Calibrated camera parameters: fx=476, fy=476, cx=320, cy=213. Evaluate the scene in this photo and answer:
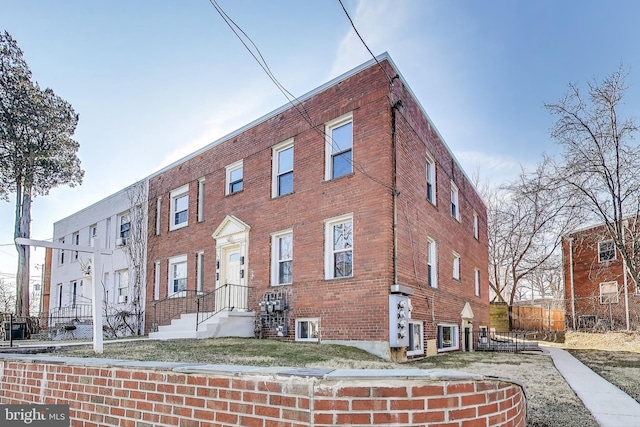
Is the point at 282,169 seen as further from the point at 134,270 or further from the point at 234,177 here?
the point at 134,270

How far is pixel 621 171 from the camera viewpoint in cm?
1645

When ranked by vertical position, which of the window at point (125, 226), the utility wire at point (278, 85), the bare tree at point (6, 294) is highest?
the utility wire at point (278, 85)

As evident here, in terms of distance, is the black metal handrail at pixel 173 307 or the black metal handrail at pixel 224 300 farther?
the black metal handrail at pixel 173 307

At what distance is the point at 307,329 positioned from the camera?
11.4 m

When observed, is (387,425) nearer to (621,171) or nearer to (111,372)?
(111,372)

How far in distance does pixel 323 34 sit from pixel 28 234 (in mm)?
19859

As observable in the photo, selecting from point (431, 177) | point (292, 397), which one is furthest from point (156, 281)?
point (292, 397)

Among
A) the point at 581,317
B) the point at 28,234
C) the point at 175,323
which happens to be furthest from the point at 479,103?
the point at 28,234

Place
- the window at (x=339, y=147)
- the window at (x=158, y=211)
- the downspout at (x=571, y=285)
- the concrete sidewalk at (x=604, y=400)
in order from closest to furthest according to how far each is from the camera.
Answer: the concrete sidewalk at (x=604, y=400), the window at (x=339, y=147), the window at (x=158, y=211), the downspout at (x=571, y=285)

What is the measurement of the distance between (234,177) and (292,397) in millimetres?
12321

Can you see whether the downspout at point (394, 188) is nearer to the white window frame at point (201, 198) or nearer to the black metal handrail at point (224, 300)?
the black metal handrail at point (224, 300)

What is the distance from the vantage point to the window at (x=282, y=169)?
500 inches

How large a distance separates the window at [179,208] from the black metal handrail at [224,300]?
322cm

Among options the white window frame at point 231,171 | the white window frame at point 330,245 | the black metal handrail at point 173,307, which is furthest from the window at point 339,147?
the black metal handrail at point 173,307
